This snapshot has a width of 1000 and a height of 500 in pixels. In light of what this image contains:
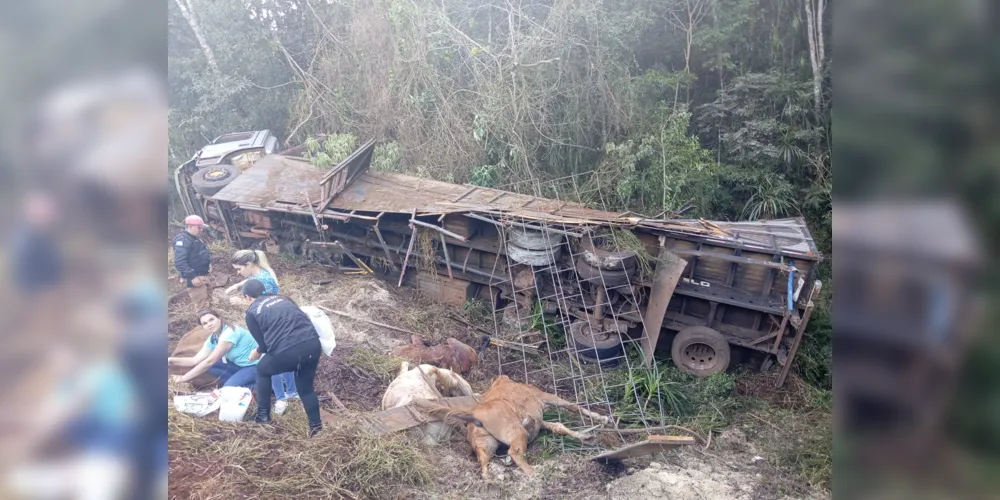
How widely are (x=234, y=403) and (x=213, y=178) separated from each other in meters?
1.89

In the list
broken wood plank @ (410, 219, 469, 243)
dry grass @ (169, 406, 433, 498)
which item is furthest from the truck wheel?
dry grass @ (169, 406, 433, 498)

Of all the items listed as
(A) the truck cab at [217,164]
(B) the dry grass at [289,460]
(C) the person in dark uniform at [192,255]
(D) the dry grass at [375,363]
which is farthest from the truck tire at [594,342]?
(A) the truck cab at [217,164]

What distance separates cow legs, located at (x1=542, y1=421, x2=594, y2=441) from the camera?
443 cm

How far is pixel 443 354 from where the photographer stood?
4977 millimetres

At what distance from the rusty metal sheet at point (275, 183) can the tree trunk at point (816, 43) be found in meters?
4.24

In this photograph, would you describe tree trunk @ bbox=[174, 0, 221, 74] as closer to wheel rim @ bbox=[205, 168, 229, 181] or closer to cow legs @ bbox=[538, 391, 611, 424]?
wheel rim @ bbox=[205, 168, 229, 181]

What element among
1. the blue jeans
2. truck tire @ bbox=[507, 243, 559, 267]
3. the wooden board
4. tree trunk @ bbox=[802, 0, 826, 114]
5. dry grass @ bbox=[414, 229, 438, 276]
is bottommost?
the wooden board

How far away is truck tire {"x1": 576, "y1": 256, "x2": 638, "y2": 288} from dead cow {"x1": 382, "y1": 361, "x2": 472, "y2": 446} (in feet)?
4.52

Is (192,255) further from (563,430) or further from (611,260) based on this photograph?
(611,260)
